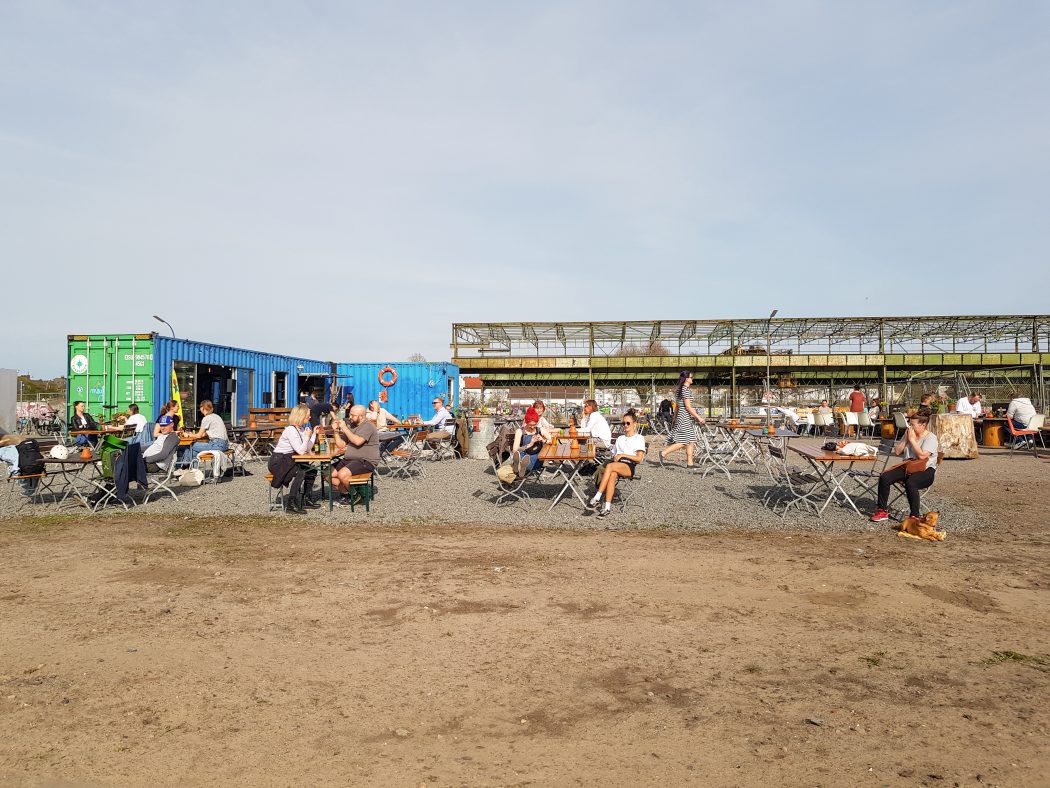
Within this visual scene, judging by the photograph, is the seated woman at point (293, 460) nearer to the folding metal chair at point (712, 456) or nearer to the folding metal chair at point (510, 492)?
the folding metal chair at point (510, 492)

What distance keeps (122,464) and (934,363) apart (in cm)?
3397

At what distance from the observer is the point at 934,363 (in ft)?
104

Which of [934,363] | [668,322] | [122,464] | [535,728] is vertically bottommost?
[535,728]

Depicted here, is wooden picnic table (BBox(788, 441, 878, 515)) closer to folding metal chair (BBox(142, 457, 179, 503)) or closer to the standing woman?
the standing woman

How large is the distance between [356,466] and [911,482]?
5.83 m

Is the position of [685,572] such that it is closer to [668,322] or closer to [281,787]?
[281,787]

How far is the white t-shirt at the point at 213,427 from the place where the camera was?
33.6 feet

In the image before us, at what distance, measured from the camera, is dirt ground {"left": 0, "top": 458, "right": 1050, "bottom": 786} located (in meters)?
2.49

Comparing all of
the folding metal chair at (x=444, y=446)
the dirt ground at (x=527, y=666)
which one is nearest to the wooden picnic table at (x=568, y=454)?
the dirt ground at (x=527, y=666)

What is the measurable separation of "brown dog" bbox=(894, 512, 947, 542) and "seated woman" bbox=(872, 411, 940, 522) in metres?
0.22

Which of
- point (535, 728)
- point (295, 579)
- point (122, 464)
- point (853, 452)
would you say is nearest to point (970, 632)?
point (535, 728)

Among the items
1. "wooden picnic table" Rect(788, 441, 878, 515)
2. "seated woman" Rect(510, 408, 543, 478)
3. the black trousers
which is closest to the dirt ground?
the black trousers

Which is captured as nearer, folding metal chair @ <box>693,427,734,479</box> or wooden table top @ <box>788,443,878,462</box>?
wooden table top @ <box>788,443,878,462</box>

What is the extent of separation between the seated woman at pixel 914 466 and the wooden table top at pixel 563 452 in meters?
3.05
